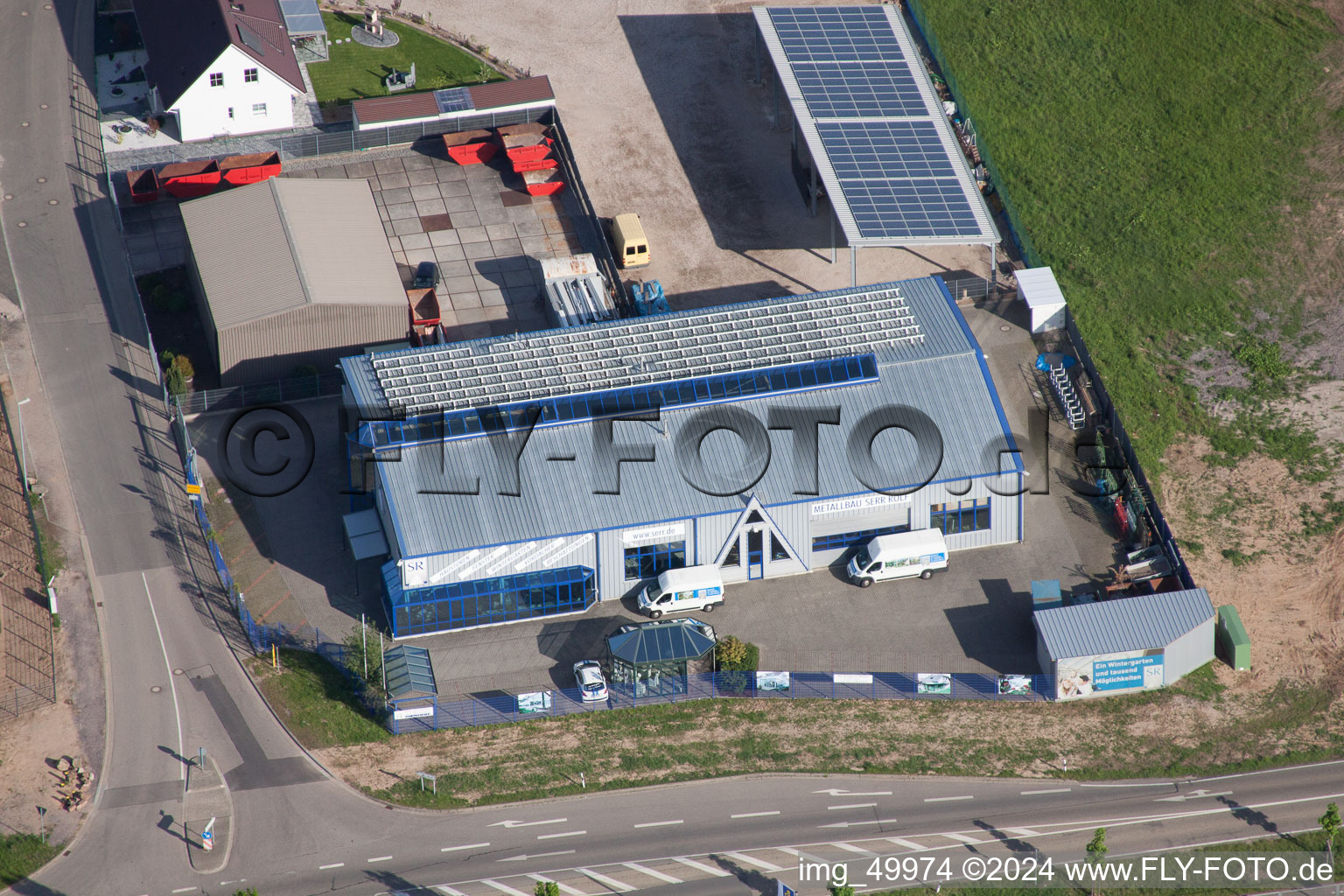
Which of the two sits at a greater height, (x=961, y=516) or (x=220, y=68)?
(x=220, y=68)

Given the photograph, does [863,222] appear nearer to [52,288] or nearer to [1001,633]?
[1001,633]

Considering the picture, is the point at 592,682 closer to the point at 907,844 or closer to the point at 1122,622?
the point at 907,844

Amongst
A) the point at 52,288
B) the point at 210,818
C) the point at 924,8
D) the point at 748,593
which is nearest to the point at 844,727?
the point at 748,593

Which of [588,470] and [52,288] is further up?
[52,288]

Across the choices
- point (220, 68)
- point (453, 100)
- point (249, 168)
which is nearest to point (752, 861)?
point (249, 168)

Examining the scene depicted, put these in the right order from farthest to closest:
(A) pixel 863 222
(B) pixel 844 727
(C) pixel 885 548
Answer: (A) pixel 863 222 → (C) pixel 885 548 → (B) pixel 844 727

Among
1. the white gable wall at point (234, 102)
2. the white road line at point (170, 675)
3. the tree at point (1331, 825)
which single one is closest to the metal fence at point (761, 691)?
the white road line at point (170, 675)
